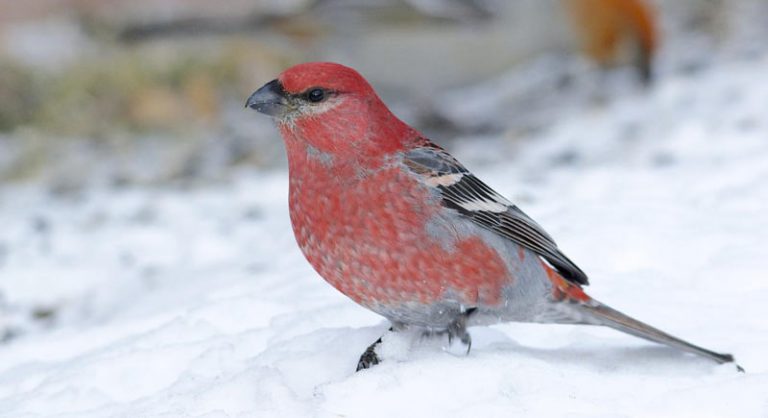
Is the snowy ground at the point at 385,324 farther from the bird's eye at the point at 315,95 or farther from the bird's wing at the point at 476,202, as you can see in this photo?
the bird's eye at the point at 315,95

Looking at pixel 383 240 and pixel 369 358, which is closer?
pixel 383 240

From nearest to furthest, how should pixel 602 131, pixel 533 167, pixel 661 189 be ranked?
pixel 661 189 < pixel 533 167 < pixel 602 131

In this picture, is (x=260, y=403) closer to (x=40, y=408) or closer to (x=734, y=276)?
(x=40, y=408)

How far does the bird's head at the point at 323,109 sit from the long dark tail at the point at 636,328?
2.47 ft

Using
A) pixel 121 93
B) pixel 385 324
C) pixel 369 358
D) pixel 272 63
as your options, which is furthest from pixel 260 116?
pixel 369 358

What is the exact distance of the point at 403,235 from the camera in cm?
258

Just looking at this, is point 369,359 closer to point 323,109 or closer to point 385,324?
point 385,324

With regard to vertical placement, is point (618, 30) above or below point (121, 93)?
above

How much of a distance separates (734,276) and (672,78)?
10.3 ft

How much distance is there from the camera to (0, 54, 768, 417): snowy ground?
8.25ft

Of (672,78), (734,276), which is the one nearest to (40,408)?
(734,276)

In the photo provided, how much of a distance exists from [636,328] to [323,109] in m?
1.08

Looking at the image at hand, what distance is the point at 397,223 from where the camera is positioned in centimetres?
258

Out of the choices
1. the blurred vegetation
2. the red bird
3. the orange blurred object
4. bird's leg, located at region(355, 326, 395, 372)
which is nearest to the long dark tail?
the red bird
